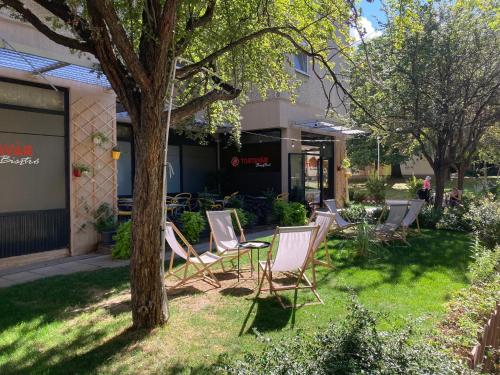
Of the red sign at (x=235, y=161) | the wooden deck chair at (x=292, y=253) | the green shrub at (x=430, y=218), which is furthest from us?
the red sign at (x=235, y=161)

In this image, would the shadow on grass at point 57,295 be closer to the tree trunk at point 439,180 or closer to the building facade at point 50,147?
the building facade at point 50,147

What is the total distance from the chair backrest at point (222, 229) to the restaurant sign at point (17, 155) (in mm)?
3613

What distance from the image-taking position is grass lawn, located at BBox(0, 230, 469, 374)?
3508 millimetres

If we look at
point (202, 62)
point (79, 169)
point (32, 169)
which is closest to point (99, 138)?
point (79, 169)

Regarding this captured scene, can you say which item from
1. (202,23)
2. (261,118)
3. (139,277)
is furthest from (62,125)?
(261,118)

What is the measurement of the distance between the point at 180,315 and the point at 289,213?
7638mm

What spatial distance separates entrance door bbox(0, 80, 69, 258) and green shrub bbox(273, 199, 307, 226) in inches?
229

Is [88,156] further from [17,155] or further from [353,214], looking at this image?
[353,214]

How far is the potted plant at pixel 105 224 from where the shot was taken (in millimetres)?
8383

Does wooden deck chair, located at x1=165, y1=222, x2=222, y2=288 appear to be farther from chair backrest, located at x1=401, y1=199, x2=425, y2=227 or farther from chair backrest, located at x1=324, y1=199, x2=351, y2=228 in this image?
chair backrest, located at x1=401, y1=199, x2=425, y2=227

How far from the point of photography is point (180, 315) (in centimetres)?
451

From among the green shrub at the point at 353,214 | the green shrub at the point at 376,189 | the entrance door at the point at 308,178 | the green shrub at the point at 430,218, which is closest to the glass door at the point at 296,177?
the entrance door at the point at 308,178

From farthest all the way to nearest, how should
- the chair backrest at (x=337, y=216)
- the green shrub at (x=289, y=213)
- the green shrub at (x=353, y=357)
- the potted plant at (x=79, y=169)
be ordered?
the green shrub at (x=289, y=213) → the chair backrest at (x=337, y=216) → the potted plant at (x=79, y=169) → the green shrub at (x=353, y=357)

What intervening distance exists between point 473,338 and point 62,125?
770cm
